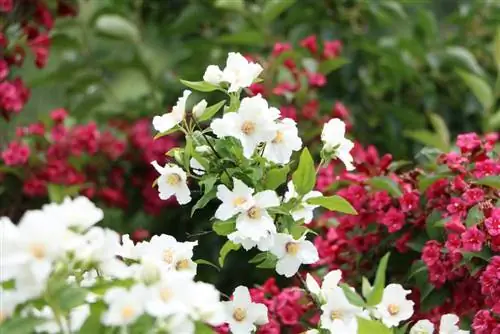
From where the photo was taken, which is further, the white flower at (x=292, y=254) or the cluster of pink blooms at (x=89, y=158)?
the cluster of pink blooms at (x=89, y=158)

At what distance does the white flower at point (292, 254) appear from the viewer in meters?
1.12

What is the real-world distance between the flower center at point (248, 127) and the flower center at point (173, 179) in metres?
0.11

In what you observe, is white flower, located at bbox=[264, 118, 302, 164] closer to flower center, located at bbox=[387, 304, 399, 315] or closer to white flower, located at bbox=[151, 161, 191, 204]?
white flower, located at bbox=[151, 161, 191, 204]

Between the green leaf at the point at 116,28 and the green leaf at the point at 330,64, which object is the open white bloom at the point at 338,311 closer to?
the green leaf at the point at 330,64

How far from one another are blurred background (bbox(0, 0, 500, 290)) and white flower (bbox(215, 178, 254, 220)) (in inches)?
34.7

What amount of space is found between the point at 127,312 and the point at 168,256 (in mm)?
283

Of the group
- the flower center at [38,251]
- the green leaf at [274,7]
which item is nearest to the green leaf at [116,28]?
the green leaf at [274,7]

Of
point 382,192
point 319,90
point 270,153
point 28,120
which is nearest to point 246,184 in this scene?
point 270,153

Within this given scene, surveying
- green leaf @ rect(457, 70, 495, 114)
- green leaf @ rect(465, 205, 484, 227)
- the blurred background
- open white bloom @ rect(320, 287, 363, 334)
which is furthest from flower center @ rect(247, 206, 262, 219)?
green leaf @ rect(457, 70, 495, 114)

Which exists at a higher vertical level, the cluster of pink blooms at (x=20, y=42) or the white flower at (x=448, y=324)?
the cluster of pink blooms at (x=20, y=42)

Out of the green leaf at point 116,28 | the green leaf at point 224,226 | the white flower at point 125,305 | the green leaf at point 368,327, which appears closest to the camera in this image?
the white flower at point 125,305

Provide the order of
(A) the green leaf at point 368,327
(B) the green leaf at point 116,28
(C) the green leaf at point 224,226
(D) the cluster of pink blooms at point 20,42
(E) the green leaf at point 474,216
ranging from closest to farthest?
(A) the green leaf at point 368,327 → (C) the green leaf at point 224,226 → (E) the green leaf at point 474,216 → (D) the cluster of pink blooms at point 20,42 → (B) the green leaf at point 116,28

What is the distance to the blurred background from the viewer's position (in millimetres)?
2029

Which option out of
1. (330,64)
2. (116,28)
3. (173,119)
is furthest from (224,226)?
(116,28)
